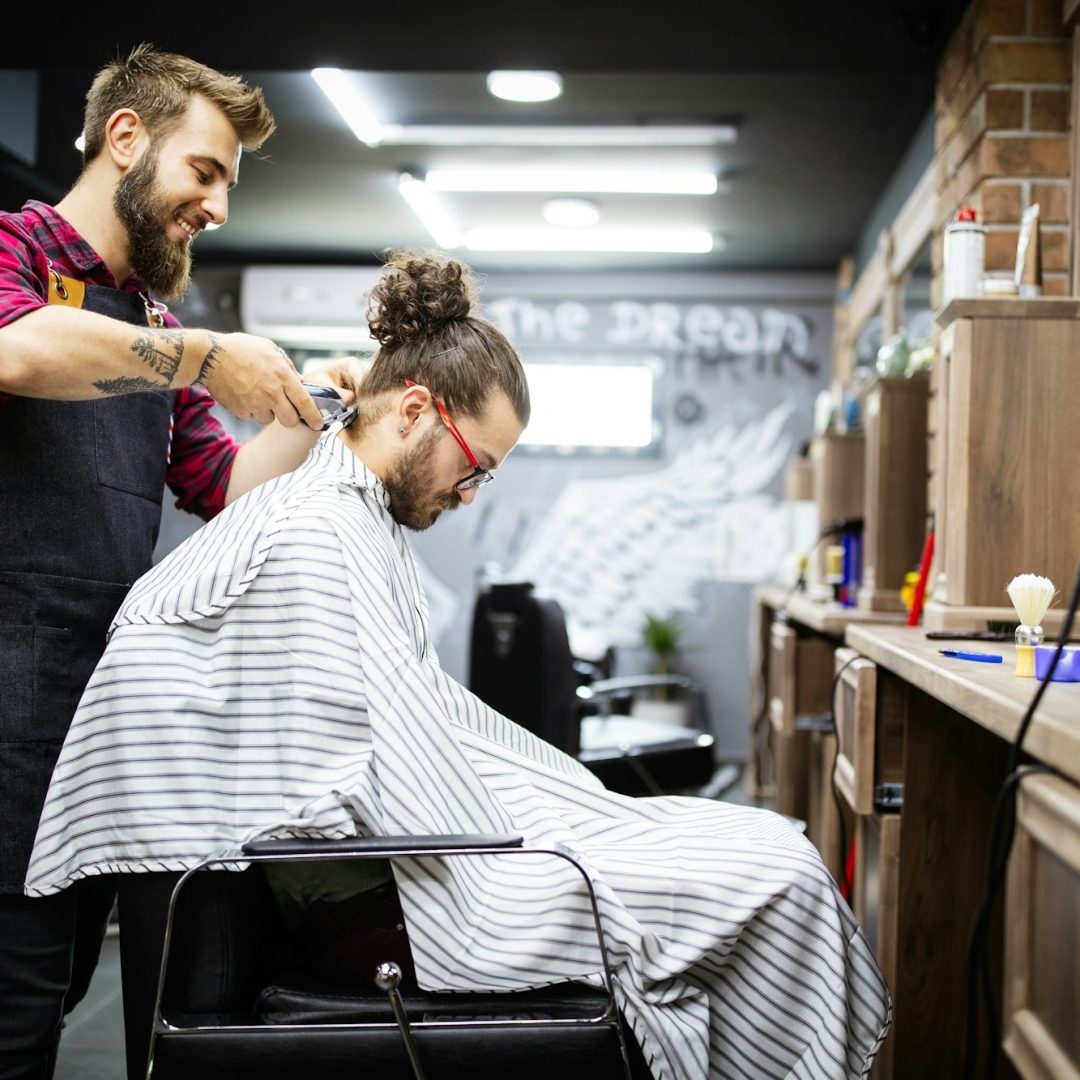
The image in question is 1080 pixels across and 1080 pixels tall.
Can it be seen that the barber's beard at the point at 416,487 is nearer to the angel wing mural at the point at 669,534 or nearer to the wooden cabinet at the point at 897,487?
the wooden cabinet at the point at 897,487

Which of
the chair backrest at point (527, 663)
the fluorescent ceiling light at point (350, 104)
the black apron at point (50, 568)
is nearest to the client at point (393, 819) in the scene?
the black apron at point (50, 568)

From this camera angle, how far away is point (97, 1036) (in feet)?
7.93

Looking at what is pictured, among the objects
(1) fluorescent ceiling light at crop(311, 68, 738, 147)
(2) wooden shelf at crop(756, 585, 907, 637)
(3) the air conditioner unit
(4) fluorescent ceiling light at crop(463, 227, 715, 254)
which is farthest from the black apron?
(3) the air conditioner unit

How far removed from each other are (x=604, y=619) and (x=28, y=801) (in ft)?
15.9

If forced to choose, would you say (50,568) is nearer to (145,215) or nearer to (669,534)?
(145,215)

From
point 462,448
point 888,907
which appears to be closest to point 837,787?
point 888,907

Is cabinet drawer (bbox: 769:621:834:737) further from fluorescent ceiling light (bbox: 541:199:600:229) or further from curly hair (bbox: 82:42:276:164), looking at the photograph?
fluorescent ceiling light (bbox: 541:199:600:229)

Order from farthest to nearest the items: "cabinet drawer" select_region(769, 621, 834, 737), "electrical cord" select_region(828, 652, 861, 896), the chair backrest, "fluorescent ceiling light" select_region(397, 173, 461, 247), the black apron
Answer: "fluorescent ceiling light" select_region(397, 173, 461, 247), "cabinet drawer" select_region(769, 621, 834, 737), the chair backrest, "electrical cord" select_region(828, 652, 861, 896), the black apron

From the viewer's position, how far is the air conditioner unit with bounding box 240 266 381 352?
607cm

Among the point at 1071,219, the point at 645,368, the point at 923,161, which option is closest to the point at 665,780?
the point at 1071,219

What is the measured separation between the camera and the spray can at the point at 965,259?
226cm

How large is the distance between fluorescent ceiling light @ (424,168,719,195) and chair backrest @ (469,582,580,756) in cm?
202

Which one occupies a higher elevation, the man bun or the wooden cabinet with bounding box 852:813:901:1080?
the man bun

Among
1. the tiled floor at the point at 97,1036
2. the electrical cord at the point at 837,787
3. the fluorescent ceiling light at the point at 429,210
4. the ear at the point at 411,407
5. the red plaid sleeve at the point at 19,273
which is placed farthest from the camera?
the fluorescent ceiling light at the point at 429,210
